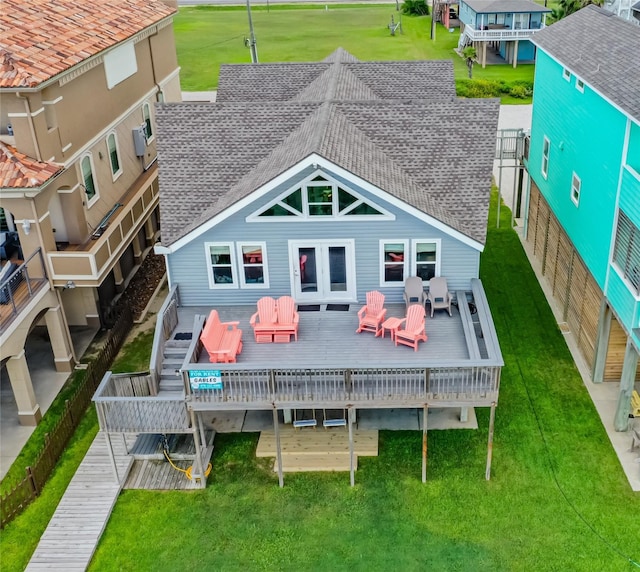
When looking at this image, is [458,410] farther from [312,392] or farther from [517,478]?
Result: [312,392]

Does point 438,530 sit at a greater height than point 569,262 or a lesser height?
lesser

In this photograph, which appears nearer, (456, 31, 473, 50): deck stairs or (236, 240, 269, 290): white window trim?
(236, 240, 269, 290): white window trim

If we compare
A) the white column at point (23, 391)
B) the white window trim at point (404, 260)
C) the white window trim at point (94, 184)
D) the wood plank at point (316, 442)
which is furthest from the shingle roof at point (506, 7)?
the white column at point (23, 391)

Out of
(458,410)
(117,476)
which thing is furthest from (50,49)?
(458,410)

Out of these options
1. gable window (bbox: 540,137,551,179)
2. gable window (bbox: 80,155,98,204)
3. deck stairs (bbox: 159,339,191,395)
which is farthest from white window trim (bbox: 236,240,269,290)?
gable window (bbox: 540,137,551,179)

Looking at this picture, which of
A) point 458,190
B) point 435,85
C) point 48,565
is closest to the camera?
point 48,565

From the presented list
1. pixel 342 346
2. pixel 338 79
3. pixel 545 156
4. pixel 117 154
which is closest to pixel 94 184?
pixel 117 154

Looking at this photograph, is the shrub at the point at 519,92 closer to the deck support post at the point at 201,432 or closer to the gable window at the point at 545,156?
the gable window at the point at 545,156

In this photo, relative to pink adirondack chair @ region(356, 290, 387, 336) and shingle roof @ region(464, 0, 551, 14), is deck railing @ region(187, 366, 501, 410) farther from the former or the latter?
shingle roof @ region(464, 0, 551, 14)

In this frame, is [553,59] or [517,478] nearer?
[517,478]
